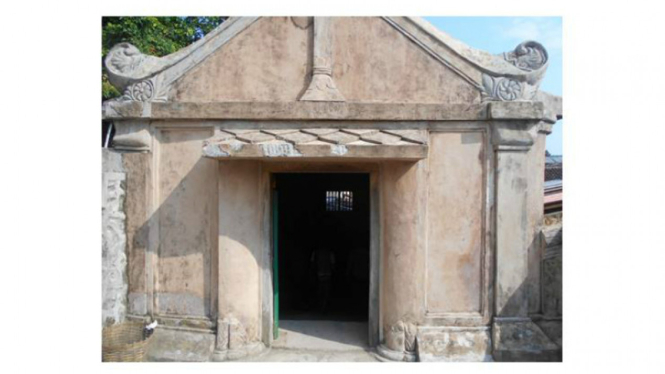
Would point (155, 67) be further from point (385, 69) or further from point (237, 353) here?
point (237, 353)

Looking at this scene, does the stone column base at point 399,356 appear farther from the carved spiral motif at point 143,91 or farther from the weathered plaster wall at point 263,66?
the carved spiral motif at point 143,91

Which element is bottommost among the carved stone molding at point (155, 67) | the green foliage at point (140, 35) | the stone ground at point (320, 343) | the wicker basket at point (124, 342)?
the stone ground at point (320, 343)

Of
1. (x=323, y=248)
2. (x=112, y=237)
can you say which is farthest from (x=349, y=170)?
(x=112, y=237)

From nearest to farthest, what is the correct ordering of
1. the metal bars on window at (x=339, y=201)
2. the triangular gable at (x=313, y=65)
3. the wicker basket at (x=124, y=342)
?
the wicker basket at (x=124, y=342)
the triangular gable at (x=313, y=65)
the metal bars on window at (x=339, y=201)

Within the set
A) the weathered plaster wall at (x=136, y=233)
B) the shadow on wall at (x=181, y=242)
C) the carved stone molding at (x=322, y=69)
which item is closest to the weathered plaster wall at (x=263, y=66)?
the carved stone molding at (x=322, y=69)

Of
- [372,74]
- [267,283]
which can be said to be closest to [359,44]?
[372,74]

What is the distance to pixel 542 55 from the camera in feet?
17.1

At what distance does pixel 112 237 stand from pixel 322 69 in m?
3.33

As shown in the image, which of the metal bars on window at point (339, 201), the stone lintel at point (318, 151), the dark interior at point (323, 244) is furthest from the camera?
the metal bars on window at point (339, 201)

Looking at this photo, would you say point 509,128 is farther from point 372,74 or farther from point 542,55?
point 372,74

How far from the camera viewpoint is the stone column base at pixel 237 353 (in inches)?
205

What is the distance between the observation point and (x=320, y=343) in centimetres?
564

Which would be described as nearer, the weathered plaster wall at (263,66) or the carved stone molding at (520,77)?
Answer: the carved stone molding at (520,77)

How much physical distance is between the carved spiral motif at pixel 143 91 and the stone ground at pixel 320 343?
3.46 metres
